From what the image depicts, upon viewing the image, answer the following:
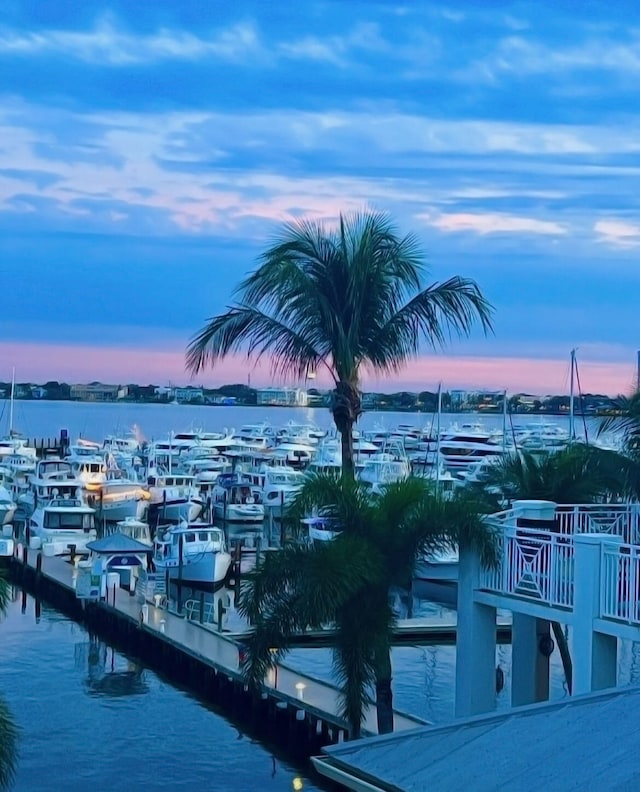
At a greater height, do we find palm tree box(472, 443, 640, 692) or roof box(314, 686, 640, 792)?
palm tree box(472, 443, 640, 692)

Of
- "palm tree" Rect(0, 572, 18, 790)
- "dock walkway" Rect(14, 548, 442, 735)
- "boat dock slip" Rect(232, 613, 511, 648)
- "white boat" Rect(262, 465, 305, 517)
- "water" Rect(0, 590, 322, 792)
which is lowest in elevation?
"water" Rect(0, 590, 322, 792)

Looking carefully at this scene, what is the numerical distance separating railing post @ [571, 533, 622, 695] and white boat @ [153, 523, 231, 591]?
99.2 feet

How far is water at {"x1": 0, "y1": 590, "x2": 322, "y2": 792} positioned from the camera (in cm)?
2419

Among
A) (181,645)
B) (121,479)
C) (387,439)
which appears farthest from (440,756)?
(387,439)

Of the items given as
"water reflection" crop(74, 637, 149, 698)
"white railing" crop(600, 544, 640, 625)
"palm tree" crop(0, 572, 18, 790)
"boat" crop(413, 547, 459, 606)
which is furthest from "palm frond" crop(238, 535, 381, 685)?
"water reflection" crop(74, 637, 149, 698)

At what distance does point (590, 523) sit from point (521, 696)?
2.97 meters

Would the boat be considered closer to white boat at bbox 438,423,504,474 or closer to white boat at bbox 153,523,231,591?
white boat at bbox 153,523,231,591

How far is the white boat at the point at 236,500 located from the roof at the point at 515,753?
2125 inches

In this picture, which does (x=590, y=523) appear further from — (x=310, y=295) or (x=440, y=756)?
(x=440, y=756)

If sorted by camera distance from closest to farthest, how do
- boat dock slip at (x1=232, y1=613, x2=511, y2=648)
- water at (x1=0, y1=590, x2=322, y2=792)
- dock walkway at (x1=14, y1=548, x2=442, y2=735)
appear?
dock walkway at (x1=14, y1=548, x2=442, y2=735)
water at (x1=0, y1=590, x2=322, y2=792)
boat dock slip at (x1=232, y1=613, x2=511, y2=648)

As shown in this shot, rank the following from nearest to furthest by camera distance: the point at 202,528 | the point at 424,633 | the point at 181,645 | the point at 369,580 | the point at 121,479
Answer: the point at 369,580 < the point at 181,645 < the point at 424,633 < the point at 202,528 < the point at 121,479

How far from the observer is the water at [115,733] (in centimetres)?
2419

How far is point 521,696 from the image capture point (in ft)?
60.0

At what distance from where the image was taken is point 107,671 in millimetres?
33344
